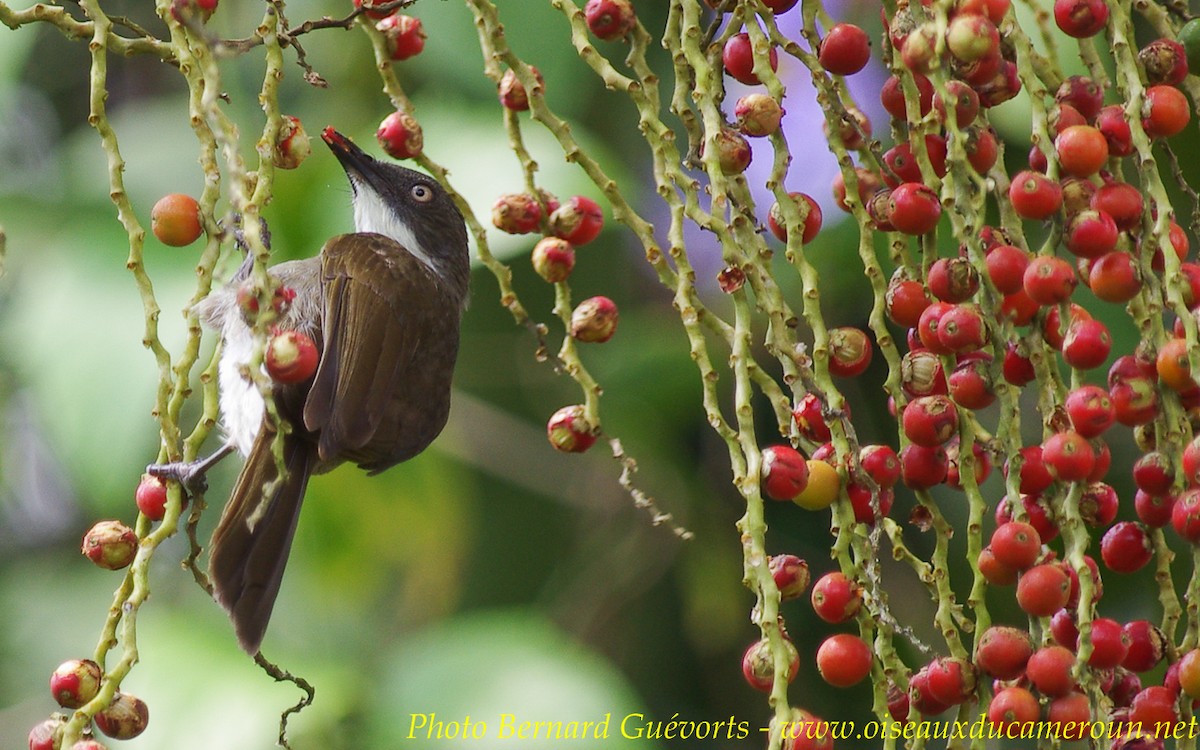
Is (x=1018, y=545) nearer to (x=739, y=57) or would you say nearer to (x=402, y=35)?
(x=739, y=57)

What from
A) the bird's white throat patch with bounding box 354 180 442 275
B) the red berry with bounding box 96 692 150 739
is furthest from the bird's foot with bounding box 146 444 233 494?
the bird's white throat patch with bounding box 354 180 442 275

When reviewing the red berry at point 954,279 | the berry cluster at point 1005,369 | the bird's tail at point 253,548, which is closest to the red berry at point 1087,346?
the berry cluster at point 1005,369

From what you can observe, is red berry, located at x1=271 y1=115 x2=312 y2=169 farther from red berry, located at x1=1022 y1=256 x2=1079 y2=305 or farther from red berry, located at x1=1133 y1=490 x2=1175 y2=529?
red berry, located at x1=1133 y1=490 x2=1175 y2=529

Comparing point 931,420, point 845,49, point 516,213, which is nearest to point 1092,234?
point 931,420

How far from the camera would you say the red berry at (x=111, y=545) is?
1494mm

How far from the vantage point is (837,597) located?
1415mm

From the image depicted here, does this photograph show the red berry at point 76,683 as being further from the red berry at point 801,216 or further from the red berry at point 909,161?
the red berry at point 909,161

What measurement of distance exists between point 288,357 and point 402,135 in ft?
1.52

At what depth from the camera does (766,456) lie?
1.43 metres

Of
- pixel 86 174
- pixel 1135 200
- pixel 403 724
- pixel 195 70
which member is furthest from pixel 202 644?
pixel 1135 200

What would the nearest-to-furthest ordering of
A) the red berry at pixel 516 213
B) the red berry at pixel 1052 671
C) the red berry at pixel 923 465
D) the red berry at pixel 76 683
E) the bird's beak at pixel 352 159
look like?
1. the red berry at pixel 1052 671
2. the red berry at pixel 76 683
3. the red berry at pixel 923 465
4. the red berry at pixel 516 213
5. the bird's beak at pixel 352 159

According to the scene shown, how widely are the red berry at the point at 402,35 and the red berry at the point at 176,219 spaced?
0.36m

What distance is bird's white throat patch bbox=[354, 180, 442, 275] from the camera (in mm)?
3070

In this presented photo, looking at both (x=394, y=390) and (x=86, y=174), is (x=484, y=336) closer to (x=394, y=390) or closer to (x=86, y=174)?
(x=86, y=174)
